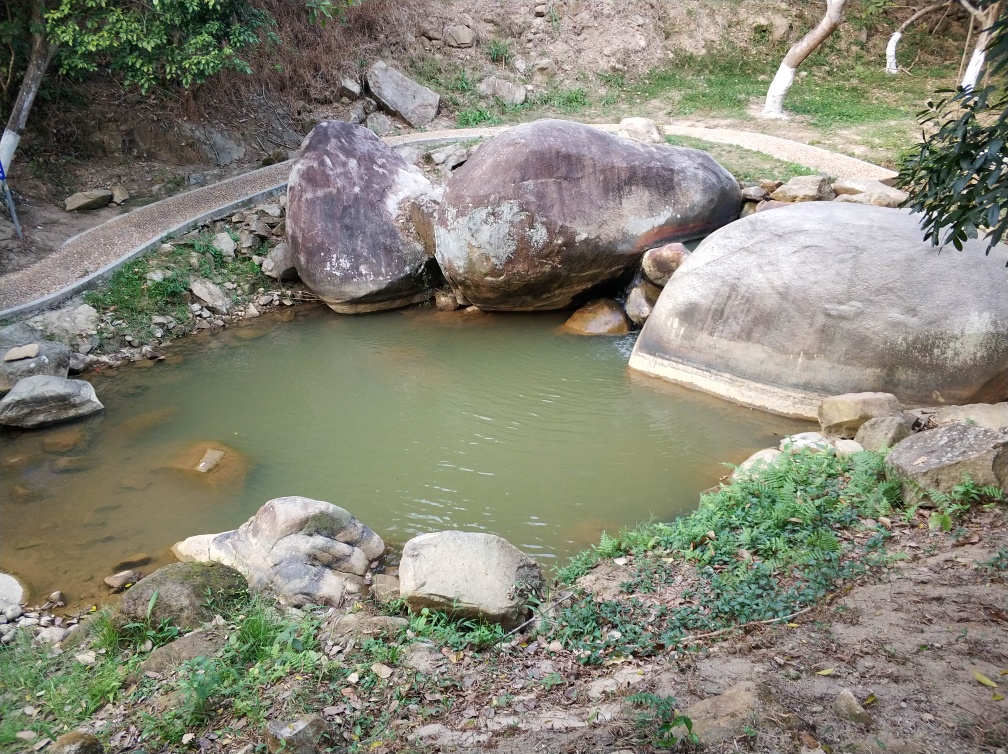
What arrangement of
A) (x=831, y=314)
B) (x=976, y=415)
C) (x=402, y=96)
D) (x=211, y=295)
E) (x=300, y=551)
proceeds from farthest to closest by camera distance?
(x=402, y=96)
(x=211, y=295)
(x=831, y=314)
(x=976, y=415)
(x=300, y=551)

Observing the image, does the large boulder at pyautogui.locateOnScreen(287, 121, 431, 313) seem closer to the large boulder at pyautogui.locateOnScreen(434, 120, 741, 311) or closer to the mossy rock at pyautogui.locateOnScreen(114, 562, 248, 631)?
the large boulder at pyautogui.locateOnScreen(434, 120, 741, 311)

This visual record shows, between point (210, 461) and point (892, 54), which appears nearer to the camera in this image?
point (210, 461)

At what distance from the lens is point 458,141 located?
1386 cm

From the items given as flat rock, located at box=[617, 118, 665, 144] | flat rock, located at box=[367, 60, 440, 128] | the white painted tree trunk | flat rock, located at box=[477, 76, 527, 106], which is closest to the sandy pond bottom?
flat rock, located at box=[617, 118, 665, 144]

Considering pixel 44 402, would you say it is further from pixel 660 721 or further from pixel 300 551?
pixel 660 721

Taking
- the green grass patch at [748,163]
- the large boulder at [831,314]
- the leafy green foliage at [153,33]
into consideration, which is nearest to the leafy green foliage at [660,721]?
the large boulder at [831,314]

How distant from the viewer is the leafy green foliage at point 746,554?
4.29 meters

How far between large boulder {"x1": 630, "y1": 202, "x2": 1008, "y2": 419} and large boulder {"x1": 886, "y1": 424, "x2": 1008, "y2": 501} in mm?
1973

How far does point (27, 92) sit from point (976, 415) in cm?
1263

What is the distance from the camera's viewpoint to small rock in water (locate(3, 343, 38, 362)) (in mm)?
8578

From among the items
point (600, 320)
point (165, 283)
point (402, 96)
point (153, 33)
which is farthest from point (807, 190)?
point (153, 33)

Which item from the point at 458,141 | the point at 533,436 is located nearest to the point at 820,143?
the point at 458,141

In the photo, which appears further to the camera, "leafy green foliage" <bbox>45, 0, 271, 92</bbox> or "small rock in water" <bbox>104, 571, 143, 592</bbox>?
"leafy green foliage" <bbox>45, 0, 271, 92</bbox>

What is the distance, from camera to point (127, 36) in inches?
406
